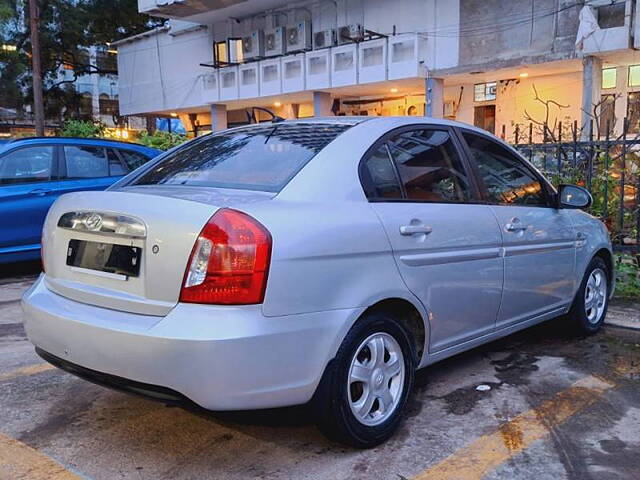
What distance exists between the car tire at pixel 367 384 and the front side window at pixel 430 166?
0.75 metres

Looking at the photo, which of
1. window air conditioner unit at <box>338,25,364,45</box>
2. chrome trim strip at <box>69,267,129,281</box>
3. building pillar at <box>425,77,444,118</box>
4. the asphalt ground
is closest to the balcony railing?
window air conditioner unit at <box>338,25,364,45</box>

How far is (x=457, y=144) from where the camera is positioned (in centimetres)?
371

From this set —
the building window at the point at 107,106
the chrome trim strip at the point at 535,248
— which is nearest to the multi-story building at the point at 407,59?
the chrome trim strip at the point at 535,248

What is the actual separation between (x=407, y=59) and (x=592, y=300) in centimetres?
1609

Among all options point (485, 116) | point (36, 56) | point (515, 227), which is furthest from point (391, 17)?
point (515, 227)

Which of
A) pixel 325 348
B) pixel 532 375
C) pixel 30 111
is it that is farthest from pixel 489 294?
pixel 30 111

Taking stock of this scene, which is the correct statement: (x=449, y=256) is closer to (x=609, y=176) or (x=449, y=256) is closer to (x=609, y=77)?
(x=609, y=176)

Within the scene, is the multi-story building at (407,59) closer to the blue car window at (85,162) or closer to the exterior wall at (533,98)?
the exterior wall at (533,98)

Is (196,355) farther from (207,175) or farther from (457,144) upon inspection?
(457,144)

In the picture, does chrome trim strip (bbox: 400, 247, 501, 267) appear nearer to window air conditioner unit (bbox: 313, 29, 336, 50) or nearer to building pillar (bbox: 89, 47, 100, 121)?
window air conditioner unit (bbox: 313, 29, 336, 50)

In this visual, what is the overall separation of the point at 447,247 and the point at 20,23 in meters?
32.6

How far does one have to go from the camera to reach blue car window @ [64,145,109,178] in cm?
739

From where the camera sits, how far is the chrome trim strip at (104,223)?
8.57 feet

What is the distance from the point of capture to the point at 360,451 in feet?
9.50
